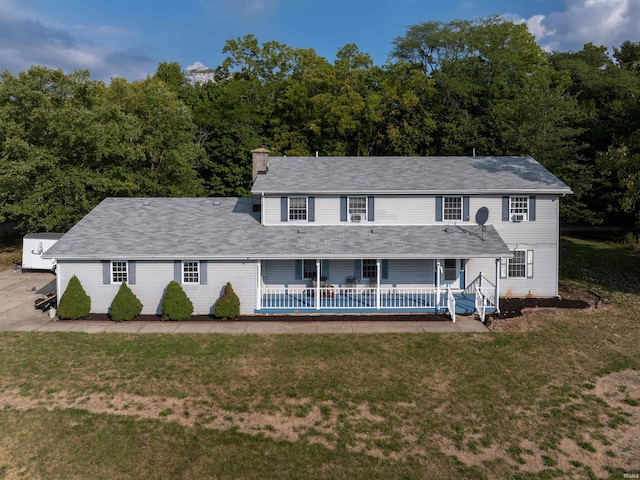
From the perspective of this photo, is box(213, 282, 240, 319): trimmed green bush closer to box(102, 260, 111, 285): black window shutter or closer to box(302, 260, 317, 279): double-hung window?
box(302, 260, 317, 279): double-hung window

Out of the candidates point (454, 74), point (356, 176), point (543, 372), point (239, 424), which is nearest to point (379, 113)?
point (454, 74)

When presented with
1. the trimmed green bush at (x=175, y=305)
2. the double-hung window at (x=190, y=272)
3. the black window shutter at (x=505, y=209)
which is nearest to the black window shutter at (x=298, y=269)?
the double-hung window at (x=190, y=272)

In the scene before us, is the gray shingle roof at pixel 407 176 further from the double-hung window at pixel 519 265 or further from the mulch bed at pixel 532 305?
the mulch bed at pixel 532 305

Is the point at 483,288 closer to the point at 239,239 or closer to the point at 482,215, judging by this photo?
the point at 482,215

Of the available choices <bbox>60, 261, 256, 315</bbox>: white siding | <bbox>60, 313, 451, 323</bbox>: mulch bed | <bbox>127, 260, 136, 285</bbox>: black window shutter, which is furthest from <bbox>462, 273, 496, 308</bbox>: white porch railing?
<bbox>127, 260, 136, 285</bbox>: black window shutter

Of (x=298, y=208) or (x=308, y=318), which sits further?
(x=298, y=208)

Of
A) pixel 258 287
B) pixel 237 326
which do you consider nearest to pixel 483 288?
pixel 258 287

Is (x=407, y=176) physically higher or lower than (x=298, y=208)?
higher
